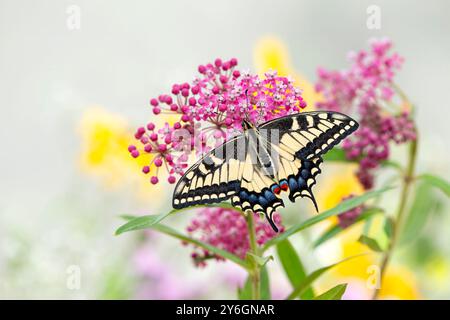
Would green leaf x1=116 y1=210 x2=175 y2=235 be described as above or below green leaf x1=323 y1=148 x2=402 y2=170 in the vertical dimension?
below

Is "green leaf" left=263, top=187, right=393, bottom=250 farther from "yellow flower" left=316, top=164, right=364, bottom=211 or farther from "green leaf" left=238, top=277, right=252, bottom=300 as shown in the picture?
"yellow flower" left=316, top=164, right=364, bottom=211

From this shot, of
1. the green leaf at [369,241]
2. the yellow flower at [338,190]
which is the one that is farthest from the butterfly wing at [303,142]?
the yellow flower at [338,190]

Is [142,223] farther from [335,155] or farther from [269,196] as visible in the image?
[335,155]

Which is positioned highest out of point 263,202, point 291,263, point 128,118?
point 128,118

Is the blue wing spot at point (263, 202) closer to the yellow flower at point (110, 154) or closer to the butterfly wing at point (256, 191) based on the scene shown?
the butterfly wing at point (256, 191)

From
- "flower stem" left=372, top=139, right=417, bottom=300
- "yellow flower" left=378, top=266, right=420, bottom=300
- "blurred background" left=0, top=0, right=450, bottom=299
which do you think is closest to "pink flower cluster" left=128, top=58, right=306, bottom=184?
"flower stem" left=372, top=139, right=417, bottom=300

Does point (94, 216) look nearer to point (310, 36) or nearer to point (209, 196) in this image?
point (209, 196)

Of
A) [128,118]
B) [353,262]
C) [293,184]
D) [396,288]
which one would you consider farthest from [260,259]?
[128,118]

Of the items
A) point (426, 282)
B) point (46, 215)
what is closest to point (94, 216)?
point (46, 215)
